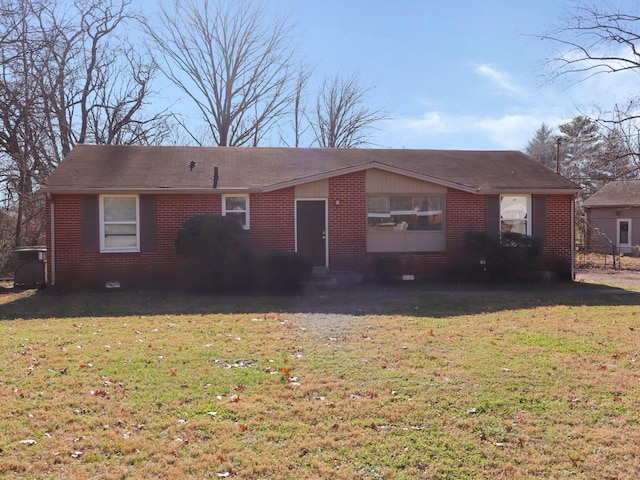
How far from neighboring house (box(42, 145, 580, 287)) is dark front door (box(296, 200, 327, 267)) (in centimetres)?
3

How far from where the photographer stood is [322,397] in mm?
5113

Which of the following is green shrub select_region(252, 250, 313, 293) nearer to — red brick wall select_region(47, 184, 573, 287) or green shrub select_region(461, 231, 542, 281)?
red brick wall select_region(47, 184, 573, 287)

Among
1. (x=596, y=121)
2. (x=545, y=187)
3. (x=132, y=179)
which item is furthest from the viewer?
(x=596, y=121)

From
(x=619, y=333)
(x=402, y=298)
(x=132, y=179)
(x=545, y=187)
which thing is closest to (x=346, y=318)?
(x=402, y=298)

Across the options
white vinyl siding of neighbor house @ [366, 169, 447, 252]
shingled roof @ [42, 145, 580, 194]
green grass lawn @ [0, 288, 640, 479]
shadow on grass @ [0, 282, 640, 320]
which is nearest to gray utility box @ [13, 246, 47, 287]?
shadow on grass @ [0, 282, 640, 320]

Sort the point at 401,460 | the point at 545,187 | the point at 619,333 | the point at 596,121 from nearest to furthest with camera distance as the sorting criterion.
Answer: the point at 401,460, the point at 619,333, the point at 545,187, the point at 596,121

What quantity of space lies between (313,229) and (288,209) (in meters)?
1.00

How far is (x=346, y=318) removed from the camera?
9.42 meters

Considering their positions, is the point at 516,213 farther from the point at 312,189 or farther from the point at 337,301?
the point at 337,301

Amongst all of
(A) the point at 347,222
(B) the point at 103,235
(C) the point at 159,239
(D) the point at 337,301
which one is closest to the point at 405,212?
(A) the point at 347,222

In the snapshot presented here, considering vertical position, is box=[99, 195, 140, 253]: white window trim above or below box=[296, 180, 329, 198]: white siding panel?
below

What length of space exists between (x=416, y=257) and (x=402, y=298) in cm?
354

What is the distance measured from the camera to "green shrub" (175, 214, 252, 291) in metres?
12.6

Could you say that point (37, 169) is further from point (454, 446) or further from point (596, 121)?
point (454, 446)
